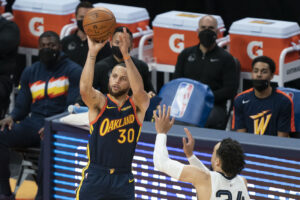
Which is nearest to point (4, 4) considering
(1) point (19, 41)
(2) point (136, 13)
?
(1) point (19, 41)

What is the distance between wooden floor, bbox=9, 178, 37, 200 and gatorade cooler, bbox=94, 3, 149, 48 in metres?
2.27

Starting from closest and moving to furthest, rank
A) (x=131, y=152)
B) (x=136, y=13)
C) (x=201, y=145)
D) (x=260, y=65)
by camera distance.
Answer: (x=131, y=152) → (x=201, y=145) → (x=260, y=65) → (x=136, y=13)

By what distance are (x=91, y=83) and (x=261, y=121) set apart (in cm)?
250

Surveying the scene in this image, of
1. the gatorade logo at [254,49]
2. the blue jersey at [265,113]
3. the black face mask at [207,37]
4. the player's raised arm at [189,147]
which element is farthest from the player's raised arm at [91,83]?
the gatorade logo at [254,49]

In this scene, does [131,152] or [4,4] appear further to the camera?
[4,4]

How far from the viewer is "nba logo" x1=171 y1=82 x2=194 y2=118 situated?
834 centimetres

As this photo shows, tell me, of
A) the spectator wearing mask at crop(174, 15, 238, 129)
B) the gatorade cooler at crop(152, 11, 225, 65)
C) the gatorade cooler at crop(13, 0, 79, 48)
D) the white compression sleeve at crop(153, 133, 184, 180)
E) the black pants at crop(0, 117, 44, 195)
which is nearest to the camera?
the white compression sleeve at crop(153, 133, 184, 180)

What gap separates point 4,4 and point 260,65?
14.0 ft

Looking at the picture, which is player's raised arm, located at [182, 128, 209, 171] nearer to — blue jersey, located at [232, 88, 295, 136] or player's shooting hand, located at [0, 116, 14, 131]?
blue jersey, located at [232, 88, 295, 136]

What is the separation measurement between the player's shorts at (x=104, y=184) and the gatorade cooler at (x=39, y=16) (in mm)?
4357

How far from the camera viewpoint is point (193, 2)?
35.4ft

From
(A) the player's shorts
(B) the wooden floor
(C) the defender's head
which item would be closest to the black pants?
(B) the wooden floor

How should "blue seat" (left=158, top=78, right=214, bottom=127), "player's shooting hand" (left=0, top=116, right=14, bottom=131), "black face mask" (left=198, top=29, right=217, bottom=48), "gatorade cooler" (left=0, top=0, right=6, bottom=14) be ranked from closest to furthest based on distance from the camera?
"blue seat" (left=158, top=78, right=214, bottom=127), "player's shooting hand" (left=0, top=116, right=14, bottom=131), "black face mask" (left=198, top=29, right=217, bottom=48), "gatorade cooler" (left=0, top=0, right=6, bottom=14)

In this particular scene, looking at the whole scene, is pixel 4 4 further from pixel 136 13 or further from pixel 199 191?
pixel 199 191
